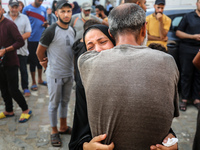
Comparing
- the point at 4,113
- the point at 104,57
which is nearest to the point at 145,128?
the point at 104,57

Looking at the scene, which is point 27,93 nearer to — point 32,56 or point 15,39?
point 32,56

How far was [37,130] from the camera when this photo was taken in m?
3.82

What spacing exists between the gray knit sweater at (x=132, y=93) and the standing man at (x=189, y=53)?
3.77 metres

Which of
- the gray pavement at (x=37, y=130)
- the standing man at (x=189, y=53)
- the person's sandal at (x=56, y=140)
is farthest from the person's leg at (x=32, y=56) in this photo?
the standing man at (x=189, y=53)

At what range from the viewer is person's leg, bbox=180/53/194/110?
4734 mm

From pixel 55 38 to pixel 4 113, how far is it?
2.11 metres

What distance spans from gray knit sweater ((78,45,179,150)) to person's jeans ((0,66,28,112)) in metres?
2.97

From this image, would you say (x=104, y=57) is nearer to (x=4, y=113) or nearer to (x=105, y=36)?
(x=105, y=36)

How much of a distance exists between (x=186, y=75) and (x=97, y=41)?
383cm

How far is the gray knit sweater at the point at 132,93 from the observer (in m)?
1.16

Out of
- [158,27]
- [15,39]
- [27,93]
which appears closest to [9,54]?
[15,39]

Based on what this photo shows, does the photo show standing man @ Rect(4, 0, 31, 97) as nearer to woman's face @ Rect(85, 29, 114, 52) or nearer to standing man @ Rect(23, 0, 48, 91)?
standing man @ Rect(23, 0, 48, 91)

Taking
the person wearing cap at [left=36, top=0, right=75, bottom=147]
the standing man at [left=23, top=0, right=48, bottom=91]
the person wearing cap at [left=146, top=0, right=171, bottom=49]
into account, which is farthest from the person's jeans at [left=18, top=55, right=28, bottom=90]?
the person wearing cap at [left=146, top=0, right=171, bottom=49]

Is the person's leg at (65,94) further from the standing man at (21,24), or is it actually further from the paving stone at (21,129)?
the standing man at (21,24)
